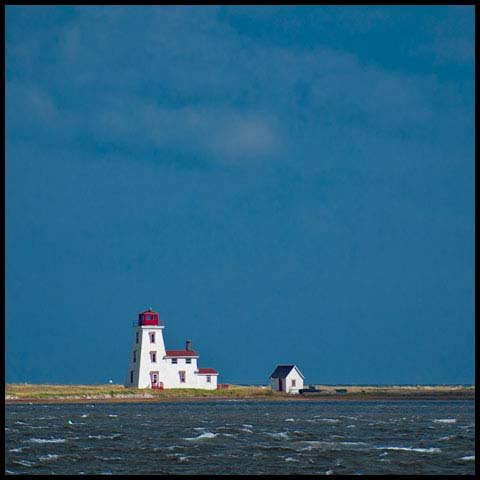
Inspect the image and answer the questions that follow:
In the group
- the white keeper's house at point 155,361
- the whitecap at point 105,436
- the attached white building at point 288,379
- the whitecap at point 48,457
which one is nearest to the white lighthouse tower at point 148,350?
the white keeper's house at point 155,361

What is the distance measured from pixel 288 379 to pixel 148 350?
14590 mm

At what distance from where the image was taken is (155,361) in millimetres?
87125

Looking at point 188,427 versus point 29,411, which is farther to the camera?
point 29,411

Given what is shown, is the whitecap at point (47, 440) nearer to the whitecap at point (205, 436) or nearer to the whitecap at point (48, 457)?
the whitecap at point (205, 436)

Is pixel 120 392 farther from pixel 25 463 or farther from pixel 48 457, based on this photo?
pixel 25 463

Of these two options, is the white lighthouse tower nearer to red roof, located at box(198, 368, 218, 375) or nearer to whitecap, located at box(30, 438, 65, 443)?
red roof, located at box(198, 368, 218, 375)

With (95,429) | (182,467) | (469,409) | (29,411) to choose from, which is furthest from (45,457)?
(469,409)

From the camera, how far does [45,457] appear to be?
39094mm

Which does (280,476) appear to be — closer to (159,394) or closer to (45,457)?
(45,457)

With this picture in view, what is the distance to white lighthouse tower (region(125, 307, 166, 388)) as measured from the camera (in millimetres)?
86500

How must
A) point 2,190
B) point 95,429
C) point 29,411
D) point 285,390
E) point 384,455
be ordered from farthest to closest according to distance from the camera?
point 285,390, point 29,411, point 95,429, point 384,455, point 2,190

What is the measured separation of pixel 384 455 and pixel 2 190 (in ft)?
51.9

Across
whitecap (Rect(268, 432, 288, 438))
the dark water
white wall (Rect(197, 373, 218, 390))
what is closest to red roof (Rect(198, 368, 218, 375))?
white wall (Rect(197, 373, 218, 390))

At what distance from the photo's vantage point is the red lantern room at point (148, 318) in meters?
86.6
